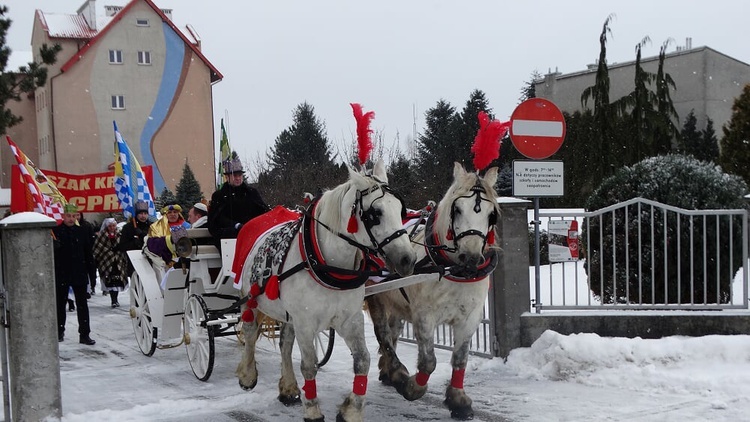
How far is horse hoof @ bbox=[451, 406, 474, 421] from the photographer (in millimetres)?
5508

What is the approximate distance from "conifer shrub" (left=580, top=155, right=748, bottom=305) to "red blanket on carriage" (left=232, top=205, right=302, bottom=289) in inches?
122

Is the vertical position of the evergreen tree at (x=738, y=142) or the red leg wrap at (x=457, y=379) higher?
the evergreen tree at (x=738, y=142)

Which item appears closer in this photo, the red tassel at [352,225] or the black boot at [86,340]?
the red tassel at [352,225]

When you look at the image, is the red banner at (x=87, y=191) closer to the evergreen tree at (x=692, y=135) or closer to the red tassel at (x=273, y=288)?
the red tassel at (x=273, y=288)

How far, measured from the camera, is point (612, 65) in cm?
3550

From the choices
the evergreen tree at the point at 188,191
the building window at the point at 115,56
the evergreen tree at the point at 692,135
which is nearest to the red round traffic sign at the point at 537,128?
the evergreen tree at the point at 692,135

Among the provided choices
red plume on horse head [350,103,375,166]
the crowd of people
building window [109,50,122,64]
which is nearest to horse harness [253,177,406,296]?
red plume on horse head [350,103,375,166]

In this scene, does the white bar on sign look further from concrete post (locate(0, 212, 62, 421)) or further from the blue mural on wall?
A: the blue mural on wall

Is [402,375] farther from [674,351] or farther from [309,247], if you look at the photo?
[674,351]

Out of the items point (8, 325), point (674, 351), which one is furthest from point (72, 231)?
point (674, 351)

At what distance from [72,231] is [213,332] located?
4.29 meters

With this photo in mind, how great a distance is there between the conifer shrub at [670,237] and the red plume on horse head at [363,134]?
314cm

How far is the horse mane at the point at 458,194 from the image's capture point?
5.47 m

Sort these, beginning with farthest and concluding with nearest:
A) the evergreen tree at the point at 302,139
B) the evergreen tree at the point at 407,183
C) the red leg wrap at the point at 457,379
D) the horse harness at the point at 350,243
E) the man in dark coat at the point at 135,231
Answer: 1. the evergreen tree at the point at 302,139
2. the evergreen tree at the point at 407,183
3. the man in dark coat at the point at 135,231
4. the red leg wrap at the point at 457,379
5. the horse harness at the point at 350,243
